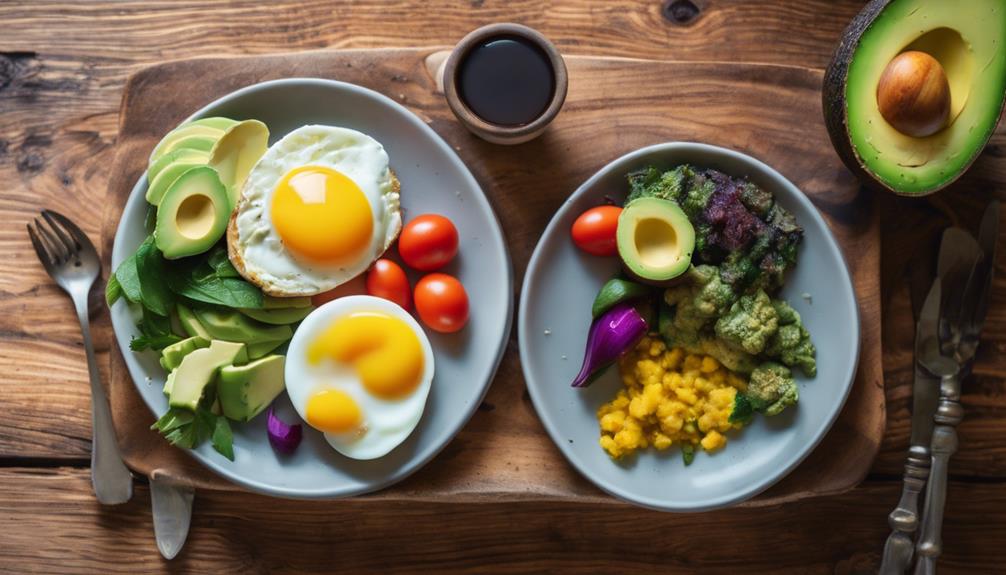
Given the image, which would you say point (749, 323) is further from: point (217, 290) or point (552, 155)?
point (217, 290)

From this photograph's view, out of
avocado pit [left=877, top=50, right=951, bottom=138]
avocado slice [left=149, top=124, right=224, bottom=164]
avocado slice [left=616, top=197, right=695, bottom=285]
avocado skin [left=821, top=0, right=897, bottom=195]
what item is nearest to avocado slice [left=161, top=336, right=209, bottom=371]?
avocado slice [left=149, top=124, right=224, bottom=164]

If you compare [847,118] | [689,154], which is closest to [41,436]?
[689,154]

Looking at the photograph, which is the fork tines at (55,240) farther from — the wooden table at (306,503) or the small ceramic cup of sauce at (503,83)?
the small ceramic cup of sauce at (503,83)

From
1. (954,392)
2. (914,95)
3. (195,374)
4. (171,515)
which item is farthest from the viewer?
(171,515)

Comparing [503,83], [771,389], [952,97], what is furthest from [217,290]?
[952,97]

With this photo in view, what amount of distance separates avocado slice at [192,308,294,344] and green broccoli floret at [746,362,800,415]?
119cm

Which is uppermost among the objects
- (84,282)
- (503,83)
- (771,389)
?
(503,83)

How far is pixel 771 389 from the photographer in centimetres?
197

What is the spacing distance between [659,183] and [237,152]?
3.44 feet

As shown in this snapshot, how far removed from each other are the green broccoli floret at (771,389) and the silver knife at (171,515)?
4.96 ft

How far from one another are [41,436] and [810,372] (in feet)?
6.76

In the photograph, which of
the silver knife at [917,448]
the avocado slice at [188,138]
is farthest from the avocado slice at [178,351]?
the silver knife at [917,448]

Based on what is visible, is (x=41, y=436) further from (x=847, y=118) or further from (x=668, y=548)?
(x=847, y=118)

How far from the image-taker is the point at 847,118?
180 centimetres
